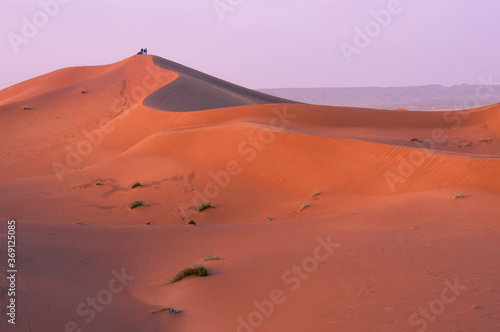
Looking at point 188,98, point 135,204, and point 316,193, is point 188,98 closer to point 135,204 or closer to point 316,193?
point 135,204

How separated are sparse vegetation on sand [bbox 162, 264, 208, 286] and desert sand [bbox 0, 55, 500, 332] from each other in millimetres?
128

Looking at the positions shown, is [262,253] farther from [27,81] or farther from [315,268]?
[27,81]

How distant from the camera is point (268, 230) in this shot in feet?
28.5

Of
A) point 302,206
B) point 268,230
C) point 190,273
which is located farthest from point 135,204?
point 190,273

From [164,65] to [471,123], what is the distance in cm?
3076

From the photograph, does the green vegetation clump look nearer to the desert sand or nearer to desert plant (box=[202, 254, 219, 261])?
the desert sand

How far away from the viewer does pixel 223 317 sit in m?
5.08

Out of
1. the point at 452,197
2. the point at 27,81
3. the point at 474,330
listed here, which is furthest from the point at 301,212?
the point at 27,81

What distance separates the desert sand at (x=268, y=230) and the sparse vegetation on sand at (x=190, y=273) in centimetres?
13

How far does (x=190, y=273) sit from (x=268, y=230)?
2.57 m

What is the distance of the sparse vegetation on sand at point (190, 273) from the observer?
6.36 metres

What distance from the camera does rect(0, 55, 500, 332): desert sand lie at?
194 inches

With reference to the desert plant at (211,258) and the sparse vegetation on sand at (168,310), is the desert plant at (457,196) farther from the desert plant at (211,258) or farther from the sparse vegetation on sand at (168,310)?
the sparse vegetation on sand at (168,310)

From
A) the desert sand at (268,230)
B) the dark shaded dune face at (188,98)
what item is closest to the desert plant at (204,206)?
the desert sand at (268,230)
